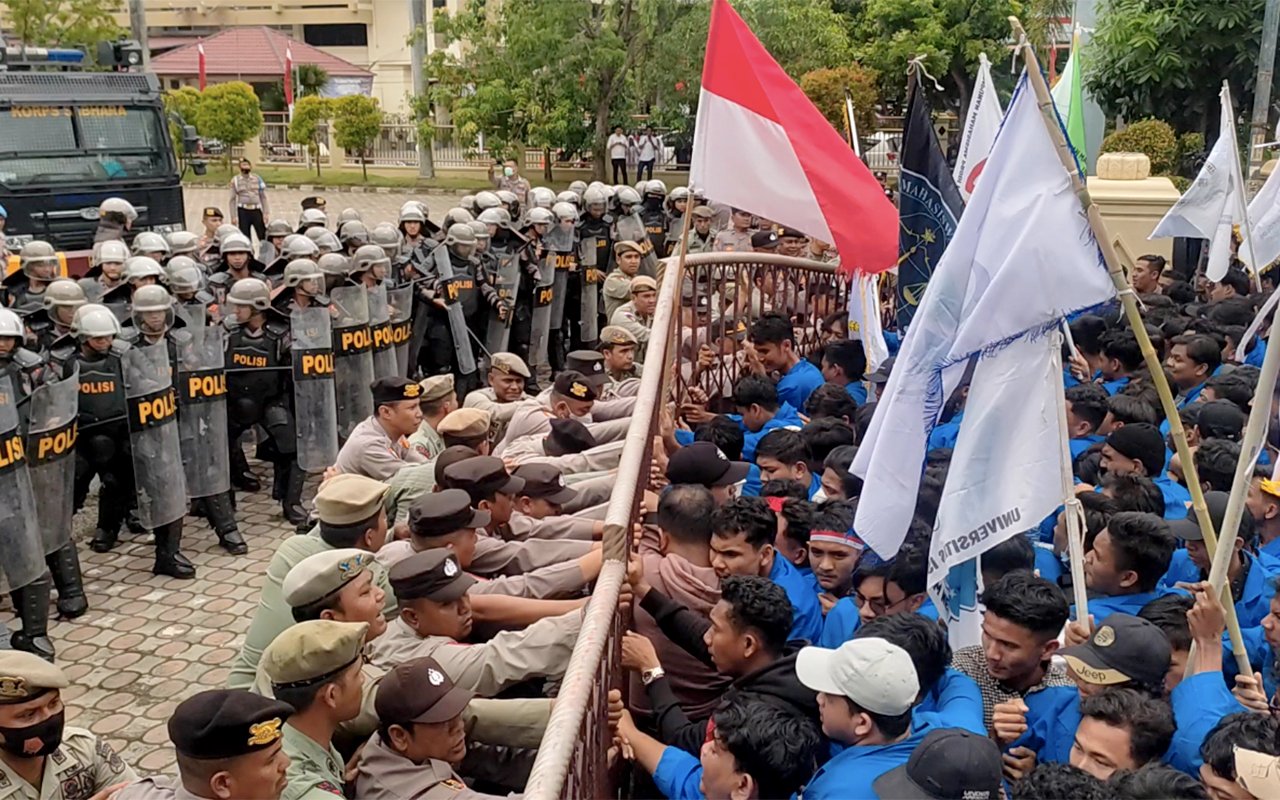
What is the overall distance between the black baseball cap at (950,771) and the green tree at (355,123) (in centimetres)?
2871

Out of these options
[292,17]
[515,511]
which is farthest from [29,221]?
[292,17]

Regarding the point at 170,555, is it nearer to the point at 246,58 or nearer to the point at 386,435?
the point at 386,435

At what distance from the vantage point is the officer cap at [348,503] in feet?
14.3

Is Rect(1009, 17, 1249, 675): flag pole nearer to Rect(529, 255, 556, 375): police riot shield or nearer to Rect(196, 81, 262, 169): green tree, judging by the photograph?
Rect(529, 255, 556, 375): police riot shield

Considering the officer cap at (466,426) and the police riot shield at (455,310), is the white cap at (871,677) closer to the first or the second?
the officer cap at (466,426)

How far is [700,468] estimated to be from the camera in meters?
4.94

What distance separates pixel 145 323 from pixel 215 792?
4447 millimetres

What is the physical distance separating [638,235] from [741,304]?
4.36m

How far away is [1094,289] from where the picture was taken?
3.49 meters

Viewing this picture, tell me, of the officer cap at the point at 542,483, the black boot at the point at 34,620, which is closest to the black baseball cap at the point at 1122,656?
the officer cap at the point at 542,483

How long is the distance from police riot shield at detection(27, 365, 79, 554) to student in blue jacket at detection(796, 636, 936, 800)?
443 cm

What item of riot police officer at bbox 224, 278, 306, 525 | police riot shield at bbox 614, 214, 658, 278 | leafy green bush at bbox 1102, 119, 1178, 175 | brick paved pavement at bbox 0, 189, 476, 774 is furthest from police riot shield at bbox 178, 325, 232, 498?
leafy green bush at bbox 1102, 119, 1178, 175

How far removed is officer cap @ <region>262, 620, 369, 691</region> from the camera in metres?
3.15

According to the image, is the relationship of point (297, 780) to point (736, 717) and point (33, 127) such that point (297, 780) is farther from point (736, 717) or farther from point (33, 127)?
point (33, 127)
